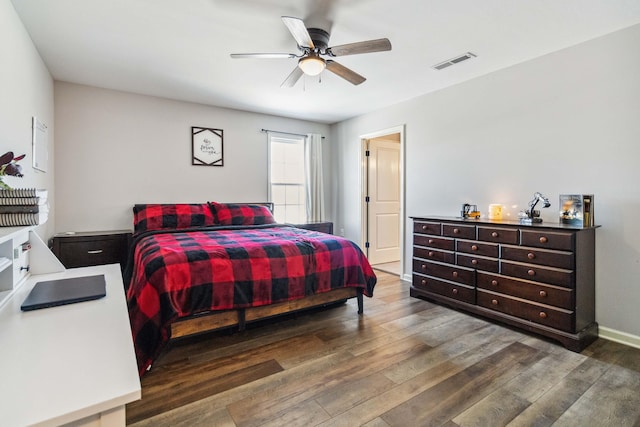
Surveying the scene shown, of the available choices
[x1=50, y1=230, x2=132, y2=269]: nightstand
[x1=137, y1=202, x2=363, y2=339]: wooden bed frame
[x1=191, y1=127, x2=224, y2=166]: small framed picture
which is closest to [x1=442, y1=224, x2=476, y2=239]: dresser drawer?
→ [x1=137, y1=202, x2=363, y2=339]: wooden bed frame

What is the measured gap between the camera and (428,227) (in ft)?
11.0

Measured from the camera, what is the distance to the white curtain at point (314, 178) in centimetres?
513

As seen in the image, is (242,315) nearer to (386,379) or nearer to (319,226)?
(386,379)

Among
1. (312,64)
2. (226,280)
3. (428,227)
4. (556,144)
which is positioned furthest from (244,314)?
(556,144)

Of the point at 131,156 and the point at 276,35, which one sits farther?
the point at 131,156

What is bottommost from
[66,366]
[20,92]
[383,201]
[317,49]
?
[66,366]

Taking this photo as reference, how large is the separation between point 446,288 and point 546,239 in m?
1.04

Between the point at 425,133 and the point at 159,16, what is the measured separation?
3003 millimetres

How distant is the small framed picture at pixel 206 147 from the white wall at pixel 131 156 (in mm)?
66

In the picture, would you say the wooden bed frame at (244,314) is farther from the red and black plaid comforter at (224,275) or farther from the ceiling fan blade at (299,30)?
the ceiling fan blade at (299,30)

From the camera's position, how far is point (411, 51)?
2754 mm

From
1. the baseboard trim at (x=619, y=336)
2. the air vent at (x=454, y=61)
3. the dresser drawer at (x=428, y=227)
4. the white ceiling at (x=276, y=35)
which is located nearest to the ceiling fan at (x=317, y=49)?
the white ceiling at (x=276, y=35)

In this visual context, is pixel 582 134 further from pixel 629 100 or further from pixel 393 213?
pixel 393 213

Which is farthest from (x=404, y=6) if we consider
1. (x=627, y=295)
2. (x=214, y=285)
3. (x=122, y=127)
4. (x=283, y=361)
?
(x=122, y=127)
